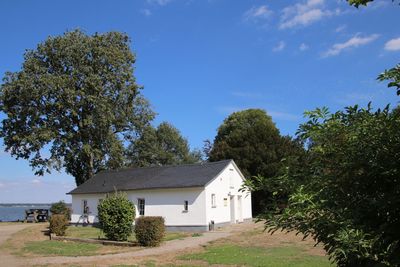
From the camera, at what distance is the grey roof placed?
1345 inches

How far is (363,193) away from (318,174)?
42 cm

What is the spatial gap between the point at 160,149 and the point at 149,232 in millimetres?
46920

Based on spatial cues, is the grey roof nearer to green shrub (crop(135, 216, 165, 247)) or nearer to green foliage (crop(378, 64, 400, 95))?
green shrub (crop(135, 216, 165, 247))

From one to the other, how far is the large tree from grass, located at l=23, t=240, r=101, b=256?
21.1 m

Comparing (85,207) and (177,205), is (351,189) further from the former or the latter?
(85,207)

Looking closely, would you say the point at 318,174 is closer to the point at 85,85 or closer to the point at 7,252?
the point at 7,252

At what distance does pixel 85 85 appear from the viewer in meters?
45.7

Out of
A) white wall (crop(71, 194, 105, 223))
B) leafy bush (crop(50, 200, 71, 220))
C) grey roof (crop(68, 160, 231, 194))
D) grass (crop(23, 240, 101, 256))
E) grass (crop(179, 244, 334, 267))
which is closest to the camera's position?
grass (crop(179, 244, 334, 267))

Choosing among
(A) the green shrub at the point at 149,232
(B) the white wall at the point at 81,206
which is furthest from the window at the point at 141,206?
(A) the green shrub at the point at 149,232

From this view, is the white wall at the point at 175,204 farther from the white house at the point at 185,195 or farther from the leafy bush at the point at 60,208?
the leafy bush at the point at 60,208

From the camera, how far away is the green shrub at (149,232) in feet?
73.5

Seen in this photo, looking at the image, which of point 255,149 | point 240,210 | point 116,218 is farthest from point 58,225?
point 255,149

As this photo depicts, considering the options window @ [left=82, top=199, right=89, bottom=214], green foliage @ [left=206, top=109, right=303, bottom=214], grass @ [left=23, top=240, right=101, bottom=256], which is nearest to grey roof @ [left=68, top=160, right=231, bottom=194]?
window @ [left=82, top=199, right=89, bottom=214]

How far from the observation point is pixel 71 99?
4447 cm
